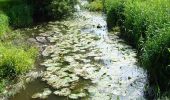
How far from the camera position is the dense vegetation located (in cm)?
1264

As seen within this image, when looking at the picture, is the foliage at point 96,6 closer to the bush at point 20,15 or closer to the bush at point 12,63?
the bush at point 20,15

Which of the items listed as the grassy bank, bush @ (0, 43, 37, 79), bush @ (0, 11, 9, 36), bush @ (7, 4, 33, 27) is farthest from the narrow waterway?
bush @ (7, 4, 33, 27)

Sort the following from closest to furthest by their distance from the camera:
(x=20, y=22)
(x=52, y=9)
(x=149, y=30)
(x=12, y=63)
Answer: (x=12, y=63)
(x=149, y=30)
(x=20, y=22)
(x=52, y=9)

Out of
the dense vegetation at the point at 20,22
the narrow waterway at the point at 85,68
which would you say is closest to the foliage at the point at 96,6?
the dense vegetation at the point at 20,22

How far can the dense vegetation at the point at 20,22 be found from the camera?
12641 mm

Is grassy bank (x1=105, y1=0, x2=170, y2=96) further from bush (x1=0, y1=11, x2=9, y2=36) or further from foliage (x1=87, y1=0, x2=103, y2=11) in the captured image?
bush (x1=0, y1=11, x2=9, y2=36)

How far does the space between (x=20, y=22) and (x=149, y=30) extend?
1059cm

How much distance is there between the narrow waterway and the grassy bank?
2.08ft

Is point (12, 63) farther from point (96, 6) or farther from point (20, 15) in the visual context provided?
point (96, 6)

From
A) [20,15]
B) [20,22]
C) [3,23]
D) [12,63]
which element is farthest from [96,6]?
[12,63]

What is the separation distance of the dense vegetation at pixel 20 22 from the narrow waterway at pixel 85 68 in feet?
2.56

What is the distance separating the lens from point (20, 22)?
2095 centimetres

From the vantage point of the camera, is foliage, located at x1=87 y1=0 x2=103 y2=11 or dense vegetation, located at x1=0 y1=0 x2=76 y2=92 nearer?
dense vegetation, located at x1=0 y1=0 x2=76 y2=92

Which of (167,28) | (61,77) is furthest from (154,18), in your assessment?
(61,77)
